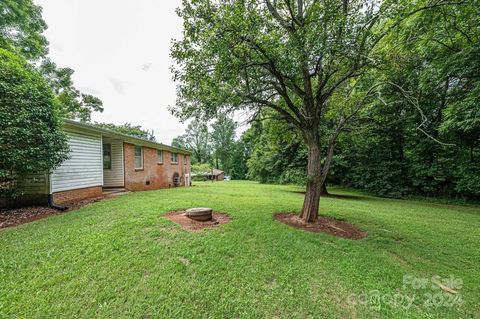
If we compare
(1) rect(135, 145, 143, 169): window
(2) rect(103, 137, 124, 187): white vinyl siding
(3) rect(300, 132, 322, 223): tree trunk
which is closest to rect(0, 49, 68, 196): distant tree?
(2) rect(103, 137, 124, 187): white vinyl siding

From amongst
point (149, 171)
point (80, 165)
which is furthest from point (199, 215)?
point (149, 171)

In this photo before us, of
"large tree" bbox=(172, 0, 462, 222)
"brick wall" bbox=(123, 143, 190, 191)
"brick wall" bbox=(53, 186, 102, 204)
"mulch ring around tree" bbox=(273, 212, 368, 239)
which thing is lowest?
"mulch ring around tree" bbox=(273, 212, 368, 239)

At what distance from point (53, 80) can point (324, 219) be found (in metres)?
26.0

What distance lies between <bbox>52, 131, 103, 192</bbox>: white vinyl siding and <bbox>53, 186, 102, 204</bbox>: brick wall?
141mm

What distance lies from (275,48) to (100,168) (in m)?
9.14

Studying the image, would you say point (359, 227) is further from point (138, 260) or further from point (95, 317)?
point (95, 317)

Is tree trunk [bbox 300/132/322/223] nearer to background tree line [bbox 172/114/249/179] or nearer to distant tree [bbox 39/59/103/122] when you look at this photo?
distant tree [bbox 39/59/103/122]

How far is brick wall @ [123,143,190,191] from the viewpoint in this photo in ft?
34.0

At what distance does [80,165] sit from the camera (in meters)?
7.54

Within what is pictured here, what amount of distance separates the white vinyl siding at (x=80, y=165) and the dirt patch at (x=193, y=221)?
170 inches

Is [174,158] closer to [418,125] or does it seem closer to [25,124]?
[25,124]

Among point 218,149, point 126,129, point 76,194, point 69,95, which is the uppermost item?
point 69,95

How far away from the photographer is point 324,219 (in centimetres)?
566

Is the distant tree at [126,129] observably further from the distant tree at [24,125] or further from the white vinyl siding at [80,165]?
the distant tree at [24,125]
